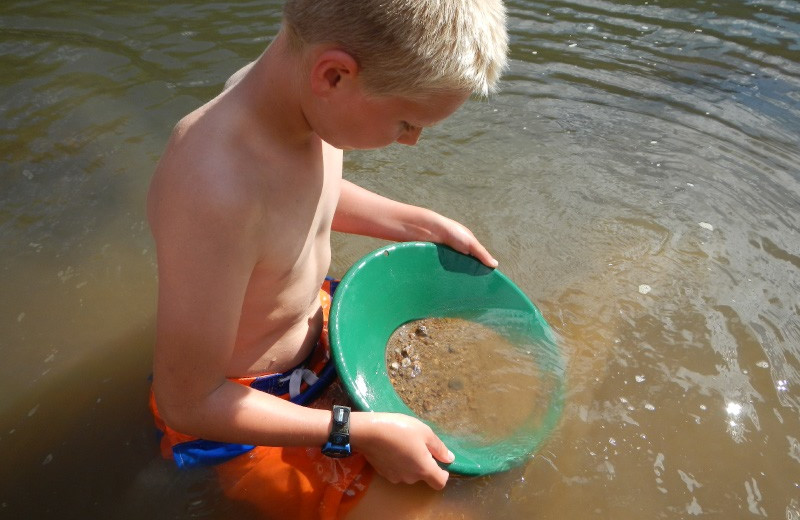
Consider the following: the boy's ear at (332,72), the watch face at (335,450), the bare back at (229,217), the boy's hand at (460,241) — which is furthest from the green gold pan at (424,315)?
the boy's ear at (332,72)

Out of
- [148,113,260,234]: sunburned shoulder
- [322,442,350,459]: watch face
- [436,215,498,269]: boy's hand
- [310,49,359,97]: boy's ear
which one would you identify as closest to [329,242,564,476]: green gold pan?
[436,215,498,269]: boy's hand

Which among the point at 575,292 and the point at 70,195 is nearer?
the point at 575,292

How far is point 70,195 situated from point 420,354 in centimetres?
169

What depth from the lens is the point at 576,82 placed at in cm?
384

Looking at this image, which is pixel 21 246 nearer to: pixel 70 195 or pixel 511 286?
pixel 70 195

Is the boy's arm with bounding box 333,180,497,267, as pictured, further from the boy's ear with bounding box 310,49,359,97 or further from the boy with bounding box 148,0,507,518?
the boy's ear with bounding box 310,49,359,97

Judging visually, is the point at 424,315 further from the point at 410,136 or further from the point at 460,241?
the point at 410,136

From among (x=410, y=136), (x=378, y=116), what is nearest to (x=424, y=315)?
(x=410, y=136)

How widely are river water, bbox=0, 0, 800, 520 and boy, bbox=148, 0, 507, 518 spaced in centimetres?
25

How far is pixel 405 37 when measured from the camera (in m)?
1.25

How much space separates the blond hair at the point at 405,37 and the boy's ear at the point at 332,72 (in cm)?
2

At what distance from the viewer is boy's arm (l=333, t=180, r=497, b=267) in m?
2.09

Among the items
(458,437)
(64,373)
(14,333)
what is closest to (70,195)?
(14,333)

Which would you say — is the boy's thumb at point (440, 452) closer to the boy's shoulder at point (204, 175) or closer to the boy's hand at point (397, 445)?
the boy's hand at point (397, 445)
